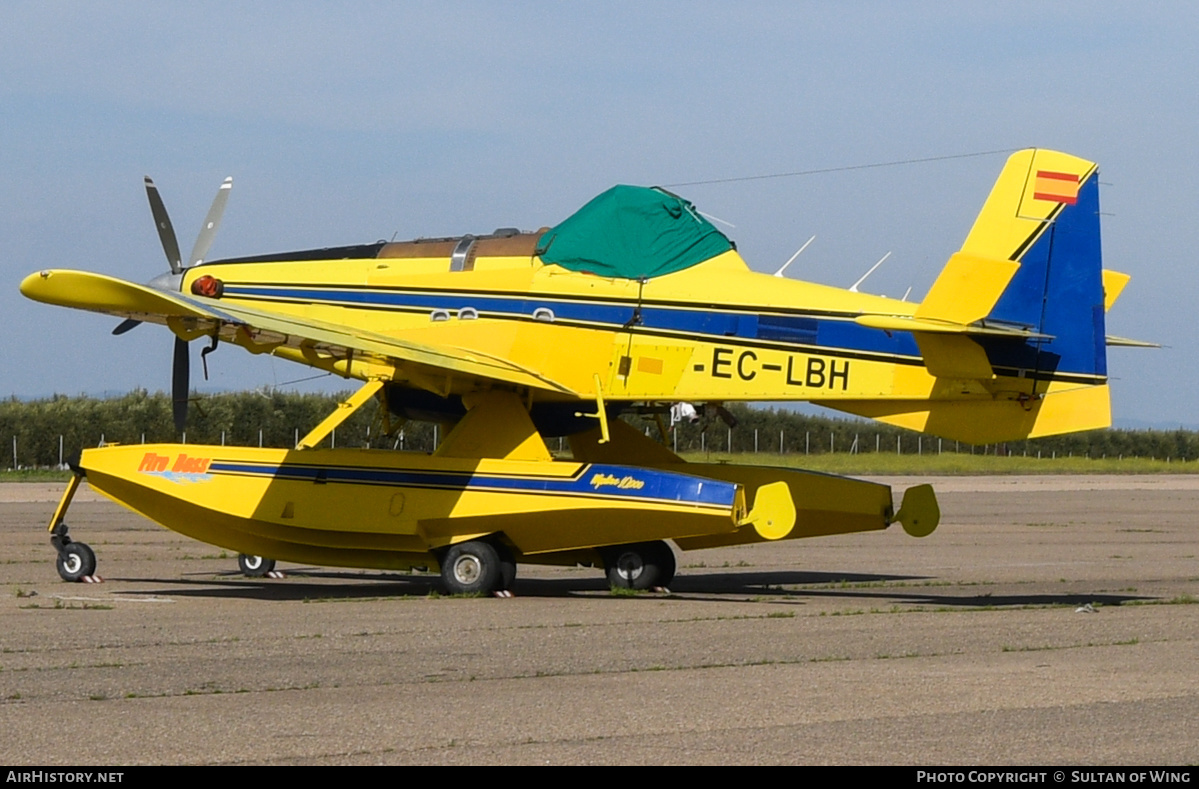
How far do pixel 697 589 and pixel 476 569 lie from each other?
2936mm

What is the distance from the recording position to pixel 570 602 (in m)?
16.7

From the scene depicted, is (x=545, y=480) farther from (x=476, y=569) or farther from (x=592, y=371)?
(x=592, y=371)

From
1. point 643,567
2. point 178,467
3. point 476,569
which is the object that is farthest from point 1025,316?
point 178,467

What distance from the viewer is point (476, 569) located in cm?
1698

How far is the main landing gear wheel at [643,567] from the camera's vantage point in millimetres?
17953

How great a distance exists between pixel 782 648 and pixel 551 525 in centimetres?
458

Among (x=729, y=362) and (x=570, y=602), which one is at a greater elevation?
(x=729, y=362)

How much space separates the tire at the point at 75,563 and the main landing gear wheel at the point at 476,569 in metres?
4.10

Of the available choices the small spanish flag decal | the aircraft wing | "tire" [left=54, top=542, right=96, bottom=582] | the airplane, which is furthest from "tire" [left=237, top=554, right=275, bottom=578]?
the small spanish flag decal

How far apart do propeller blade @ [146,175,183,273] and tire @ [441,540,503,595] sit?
18.4 feet

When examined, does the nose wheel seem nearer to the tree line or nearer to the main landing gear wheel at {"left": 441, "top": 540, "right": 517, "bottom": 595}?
the main landing gear wheel at {"left": 441, "top": 540, "right": 517, "bottom": 595}

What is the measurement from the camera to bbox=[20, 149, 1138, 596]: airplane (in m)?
16.0
